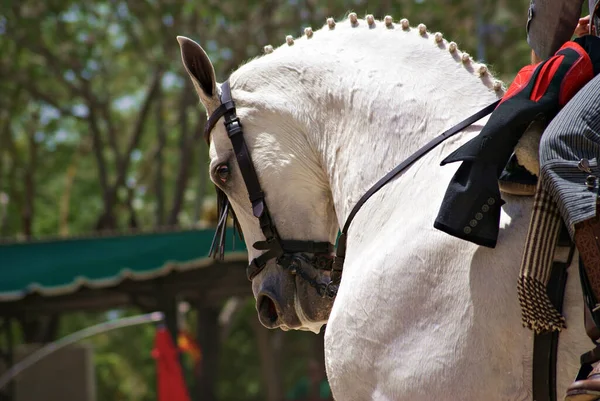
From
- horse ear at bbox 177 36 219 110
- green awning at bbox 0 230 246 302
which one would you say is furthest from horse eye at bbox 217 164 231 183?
green awning at bbox 0 230 246 302

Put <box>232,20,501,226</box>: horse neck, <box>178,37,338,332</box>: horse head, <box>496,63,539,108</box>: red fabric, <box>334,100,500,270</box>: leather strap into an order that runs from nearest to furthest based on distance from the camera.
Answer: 1. <box>496,63,539,108</box>: red fabric
2. <box>334,100,500,270</box>: leather strap
3. <box>232,20,501,226</box>: horse neck
4. <box>178,37,338,332</box>: horse head

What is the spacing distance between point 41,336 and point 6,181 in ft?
15.6

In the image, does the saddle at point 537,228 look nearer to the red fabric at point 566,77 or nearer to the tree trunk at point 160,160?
the red fabric at point 566,77

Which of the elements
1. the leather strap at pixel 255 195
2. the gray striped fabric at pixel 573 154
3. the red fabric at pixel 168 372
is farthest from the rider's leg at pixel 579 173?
the red fabric at pixel 168 372

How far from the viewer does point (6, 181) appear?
61.3 feet

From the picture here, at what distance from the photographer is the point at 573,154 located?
6.90 feet

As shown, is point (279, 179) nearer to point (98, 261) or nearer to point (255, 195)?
point (255, 195)

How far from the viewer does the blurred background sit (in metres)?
10.1

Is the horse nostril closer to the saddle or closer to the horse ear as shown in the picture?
the horse ear

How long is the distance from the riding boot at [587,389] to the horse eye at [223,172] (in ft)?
4.94

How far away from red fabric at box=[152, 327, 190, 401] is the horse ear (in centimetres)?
650

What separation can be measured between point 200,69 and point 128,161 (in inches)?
524

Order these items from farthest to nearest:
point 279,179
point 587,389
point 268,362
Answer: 1. point 268,362
2. point 279,179
3. point 587,389

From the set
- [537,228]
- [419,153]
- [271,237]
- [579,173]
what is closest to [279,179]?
[271,237]
